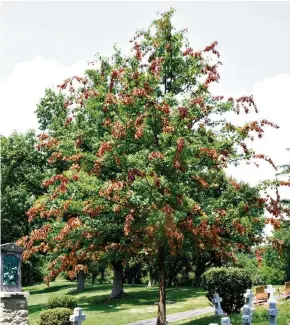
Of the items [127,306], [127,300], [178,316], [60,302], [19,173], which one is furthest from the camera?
[19,173]

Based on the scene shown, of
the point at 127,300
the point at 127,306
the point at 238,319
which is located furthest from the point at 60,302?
the point at 238,319

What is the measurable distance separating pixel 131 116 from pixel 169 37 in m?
3.83

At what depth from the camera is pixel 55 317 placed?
1938 cm

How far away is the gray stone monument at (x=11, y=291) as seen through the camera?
Answer: 1523 cm

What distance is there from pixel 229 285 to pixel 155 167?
814 centimetres

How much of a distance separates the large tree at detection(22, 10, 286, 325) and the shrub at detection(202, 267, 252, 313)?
3725 millimetres

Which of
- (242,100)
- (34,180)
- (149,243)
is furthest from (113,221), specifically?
(34,180)

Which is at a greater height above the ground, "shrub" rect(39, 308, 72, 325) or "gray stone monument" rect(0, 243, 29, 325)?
"gray stone monument" rect(0, 243, 29, 325)

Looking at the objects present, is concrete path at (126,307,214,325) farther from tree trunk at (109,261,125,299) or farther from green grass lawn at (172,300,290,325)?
tree trunk at (109,261,125,299)

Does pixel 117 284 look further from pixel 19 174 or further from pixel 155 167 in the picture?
pixel 155 167

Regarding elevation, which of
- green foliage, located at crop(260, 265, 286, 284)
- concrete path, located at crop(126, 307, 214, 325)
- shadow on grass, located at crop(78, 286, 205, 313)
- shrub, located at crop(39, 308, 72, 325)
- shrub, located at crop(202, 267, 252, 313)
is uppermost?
shrub, located at crop(202, 267, 252, 313)

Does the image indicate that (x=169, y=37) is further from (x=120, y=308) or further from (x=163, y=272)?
(x=120, y=308)

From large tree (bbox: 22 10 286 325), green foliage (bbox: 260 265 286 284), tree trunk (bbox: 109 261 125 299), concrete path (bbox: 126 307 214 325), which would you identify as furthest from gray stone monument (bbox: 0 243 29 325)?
green foliage (bbox: 260 265 286 284)

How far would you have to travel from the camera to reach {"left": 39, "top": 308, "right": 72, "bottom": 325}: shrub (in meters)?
19.2
